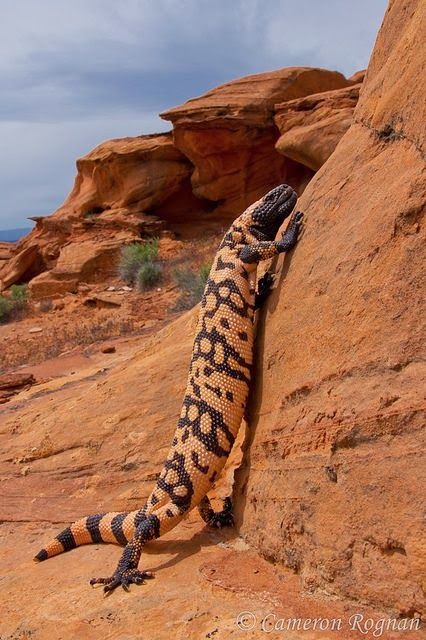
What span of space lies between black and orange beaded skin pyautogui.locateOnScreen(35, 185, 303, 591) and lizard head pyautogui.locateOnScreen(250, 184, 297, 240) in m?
0.33

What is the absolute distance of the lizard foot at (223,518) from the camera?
396cm

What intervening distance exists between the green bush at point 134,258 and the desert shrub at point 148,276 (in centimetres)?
44

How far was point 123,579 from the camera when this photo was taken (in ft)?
11.9

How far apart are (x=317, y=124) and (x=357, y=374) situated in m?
12.1

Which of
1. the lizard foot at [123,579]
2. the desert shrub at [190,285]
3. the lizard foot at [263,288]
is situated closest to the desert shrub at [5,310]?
the desert shrub at [190,285]

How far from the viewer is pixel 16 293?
20.4 meters

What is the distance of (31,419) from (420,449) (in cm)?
460

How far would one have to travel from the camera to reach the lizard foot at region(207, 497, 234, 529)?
156 inches

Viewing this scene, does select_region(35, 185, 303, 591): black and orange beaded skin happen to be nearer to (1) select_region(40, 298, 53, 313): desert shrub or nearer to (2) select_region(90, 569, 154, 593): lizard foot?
(2) select_region(90, 569, 154, 593): lizard foot

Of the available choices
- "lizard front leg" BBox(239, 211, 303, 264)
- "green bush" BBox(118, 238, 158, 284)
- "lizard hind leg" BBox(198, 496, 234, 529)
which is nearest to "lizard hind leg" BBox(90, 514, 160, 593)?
"lizard hind leg" BBox(198, 496, 234, 529)

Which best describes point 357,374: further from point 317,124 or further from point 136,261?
point 136,261

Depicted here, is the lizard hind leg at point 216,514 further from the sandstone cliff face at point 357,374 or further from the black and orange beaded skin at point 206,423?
the sandstone cliff face at point 357,374

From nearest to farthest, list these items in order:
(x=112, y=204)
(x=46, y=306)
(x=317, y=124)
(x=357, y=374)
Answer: (x=357, y=374) < (x=317, y=124) < (x=46, y=306) < (x=112, y=204)

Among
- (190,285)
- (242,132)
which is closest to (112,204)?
(242,132)
